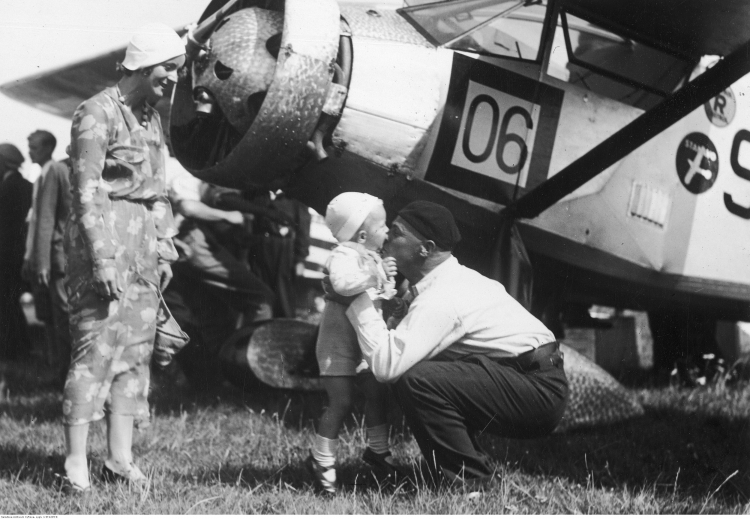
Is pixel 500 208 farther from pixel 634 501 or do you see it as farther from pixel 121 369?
pixel 121 369

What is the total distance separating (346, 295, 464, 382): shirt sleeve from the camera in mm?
2445

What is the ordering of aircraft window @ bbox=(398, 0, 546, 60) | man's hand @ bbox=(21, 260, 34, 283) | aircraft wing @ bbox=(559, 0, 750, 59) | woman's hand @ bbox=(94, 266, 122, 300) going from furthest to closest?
man's hand @ bbox=(21, 260, 34, 283)
aircraft wing @ bbox=(559, 0, 750, 59)
aircraft window @ bbox=(398, 0, 546, 60)
woman's hand @ bbox=(94, 266, 122, 300)

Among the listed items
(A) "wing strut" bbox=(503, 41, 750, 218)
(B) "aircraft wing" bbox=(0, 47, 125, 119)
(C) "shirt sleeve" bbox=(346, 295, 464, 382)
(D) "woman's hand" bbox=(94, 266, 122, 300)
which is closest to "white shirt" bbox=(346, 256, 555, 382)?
(C) "shirt sleeve" bbox=(346, 295, 464, 382)

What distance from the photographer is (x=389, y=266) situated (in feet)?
8.69

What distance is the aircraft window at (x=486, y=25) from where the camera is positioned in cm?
352

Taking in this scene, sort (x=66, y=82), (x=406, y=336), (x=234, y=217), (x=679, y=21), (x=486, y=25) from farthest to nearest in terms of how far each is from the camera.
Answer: (x=66, y=82) → (x=234, y=217) → (x=679, y=21) → (x=486, y=25) → (x=406, y=336)

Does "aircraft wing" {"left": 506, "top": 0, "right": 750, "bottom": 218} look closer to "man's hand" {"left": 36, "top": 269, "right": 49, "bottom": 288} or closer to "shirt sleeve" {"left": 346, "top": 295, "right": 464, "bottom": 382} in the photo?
"shirt sleeve" {"left": 346, "top": 295, "right": 464, "bottom": 382}

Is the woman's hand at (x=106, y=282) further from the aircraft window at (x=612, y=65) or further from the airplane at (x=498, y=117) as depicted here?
the aircraft window at (x=612, y=65)

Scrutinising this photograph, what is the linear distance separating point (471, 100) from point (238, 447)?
191cm

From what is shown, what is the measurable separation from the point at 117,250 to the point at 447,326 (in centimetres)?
123

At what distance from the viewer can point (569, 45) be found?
12.3 feet

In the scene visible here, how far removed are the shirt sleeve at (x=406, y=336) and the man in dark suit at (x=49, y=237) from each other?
248 centimetres

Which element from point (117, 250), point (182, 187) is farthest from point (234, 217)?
point (117, 250)

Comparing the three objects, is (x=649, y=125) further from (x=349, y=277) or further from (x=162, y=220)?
(x=162, y=220)
